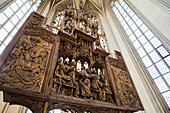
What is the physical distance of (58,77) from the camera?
2100 mm

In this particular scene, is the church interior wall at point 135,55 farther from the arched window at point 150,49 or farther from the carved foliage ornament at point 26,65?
the carved foliage ornament at point 26,65

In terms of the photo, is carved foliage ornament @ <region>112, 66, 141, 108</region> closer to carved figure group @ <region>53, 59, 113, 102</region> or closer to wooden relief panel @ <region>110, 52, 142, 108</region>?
wooden relief panel @ <region>110, 52, 142, 108</region>

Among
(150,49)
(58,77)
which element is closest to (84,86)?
(58,77)

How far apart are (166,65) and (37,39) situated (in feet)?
17.0

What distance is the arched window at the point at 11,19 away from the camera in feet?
11.9

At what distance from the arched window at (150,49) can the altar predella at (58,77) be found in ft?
6.23

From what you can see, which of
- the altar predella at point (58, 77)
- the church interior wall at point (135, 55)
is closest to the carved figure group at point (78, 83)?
the altar predella at point (58, 77)

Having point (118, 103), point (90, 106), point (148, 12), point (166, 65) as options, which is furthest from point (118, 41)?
point (90, 106)

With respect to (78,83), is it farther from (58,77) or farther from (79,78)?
(58,77)

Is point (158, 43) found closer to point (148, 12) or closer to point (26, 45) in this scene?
point (148, 12)

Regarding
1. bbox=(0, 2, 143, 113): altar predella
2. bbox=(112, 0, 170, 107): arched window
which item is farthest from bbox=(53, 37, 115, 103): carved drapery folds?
bbox=(112, 0, 170, 107): arched window

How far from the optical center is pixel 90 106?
6.48 ft

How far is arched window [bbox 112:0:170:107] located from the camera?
389cm

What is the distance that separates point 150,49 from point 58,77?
16.7 ft
